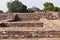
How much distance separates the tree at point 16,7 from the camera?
31094 millimetres

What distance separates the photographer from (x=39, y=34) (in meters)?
4.90

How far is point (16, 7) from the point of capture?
31.8 meters

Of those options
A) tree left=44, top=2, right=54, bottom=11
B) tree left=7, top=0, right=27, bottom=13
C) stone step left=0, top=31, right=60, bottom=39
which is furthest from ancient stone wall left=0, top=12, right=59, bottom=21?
tree left=7, top=0, right=27, bottom=13

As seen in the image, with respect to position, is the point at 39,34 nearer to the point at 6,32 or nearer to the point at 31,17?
the point at 6,32

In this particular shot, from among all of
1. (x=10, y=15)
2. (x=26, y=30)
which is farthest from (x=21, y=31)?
(x=10, y=15)

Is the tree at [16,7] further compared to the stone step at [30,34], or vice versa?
the tree at [16,7]

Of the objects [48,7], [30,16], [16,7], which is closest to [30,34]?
[30,16]

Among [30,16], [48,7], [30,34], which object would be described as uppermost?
[30,34]

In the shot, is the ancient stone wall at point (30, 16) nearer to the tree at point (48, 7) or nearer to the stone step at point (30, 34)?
the stone step at point (30, 34)

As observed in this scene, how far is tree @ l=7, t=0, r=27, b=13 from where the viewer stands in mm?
31094

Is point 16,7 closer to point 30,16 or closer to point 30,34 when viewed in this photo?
point 30,16

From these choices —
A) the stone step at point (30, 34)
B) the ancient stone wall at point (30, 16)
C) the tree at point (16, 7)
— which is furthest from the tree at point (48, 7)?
the stone step at point (30, 34)

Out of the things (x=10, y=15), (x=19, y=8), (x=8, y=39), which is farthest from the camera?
(x=19, y=8)

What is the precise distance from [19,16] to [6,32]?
Answer: 9.36 m
